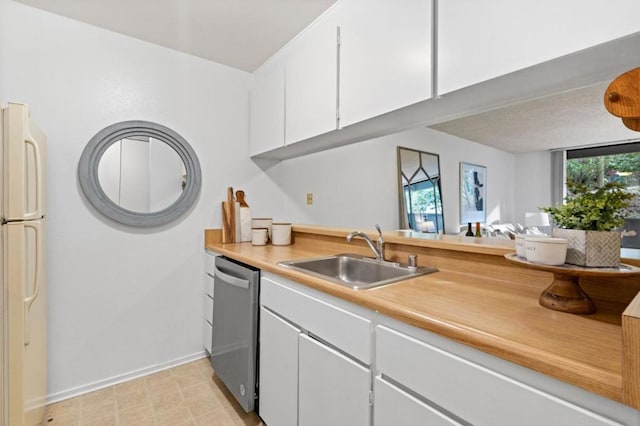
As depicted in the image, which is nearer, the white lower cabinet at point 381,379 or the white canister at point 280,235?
the white lower cabinet at point 381,379

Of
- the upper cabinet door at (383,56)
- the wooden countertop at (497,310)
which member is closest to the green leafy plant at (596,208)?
the wooden countertop at (497,310)

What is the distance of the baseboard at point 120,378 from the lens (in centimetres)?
189

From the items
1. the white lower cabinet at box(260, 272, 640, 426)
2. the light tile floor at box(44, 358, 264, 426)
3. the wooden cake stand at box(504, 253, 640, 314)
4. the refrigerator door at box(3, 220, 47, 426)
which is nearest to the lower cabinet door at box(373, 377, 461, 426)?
the white lower cabinet at box(260, 272, 640, 426)

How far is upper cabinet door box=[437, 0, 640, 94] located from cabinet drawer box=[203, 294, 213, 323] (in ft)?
6.59

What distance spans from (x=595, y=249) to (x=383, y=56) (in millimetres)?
1089

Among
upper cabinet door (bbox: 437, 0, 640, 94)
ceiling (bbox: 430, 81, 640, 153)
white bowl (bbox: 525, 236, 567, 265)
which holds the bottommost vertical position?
white bowl (bbox: 525, 236, 567, 265)

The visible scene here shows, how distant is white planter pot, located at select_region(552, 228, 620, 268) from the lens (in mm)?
831

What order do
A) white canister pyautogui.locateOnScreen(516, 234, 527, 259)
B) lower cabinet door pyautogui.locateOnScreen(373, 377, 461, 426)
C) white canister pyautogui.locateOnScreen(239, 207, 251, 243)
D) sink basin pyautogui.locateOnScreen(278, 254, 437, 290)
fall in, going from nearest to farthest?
1. lower cabinet door pyautogui.locateOnScreen(373, 377, 461, 426)
2. white canister pyautogui.locateOnScreen(516, 234, 527, 259)
3. sink basin pyautogui.locateOnScreen(278, 254, 437, 290)
4. white canister pyautogui.locateOnScreen(239, 207, 251, 243)

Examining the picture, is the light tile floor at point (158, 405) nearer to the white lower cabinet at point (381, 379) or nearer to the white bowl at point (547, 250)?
the white lower cabinet at point (381, 379)

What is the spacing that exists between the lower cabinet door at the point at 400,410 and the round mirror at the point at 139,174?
189 cm

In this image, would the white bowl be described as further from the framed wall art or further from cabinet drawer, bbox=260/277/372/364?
the framed wall art

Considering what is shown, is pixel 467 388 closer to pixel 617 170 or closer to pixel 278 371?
pixel 278 371

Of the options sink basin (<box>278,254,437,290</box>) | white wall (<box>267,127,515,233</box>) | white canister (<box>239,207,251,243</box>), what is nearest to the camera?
sink basin (<box>278,254,437,290</box>)

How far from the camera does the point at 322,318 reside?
1.20 m
